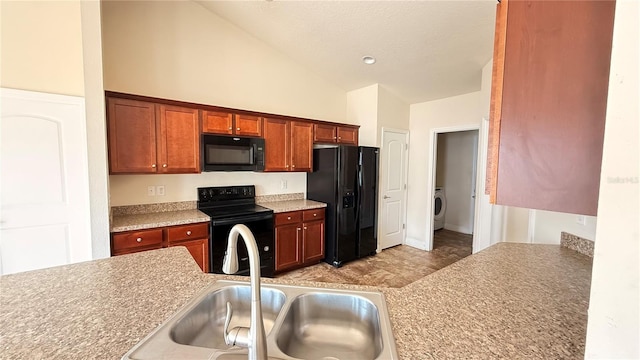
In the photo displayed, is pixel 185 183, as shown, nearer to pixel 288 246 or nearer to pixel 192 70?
pixel 192 70

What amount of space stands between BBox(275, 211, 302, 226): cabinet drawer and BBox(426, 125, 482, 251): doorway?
3234 millimetres

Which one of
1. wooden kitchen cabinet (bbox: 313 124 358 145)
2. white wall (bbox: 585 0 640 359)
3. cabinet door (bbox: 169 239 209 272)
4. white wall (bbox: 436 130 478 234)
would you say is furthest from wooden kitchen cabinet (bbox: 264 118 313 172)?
white wall (bbox: 436 130 478 234)

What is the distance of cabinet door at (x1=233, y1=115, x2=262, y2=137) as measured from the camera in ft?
9.77

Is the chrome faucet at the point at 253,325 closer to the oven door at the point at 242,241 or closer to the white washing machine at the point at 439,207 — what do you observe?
the oven door at the point at 242,241

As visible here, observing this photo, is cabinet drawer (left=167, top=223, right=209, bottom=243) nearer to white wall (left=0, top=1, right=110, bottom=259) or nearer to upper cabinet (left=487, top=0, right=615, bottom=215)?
white wall (left=0, top=1, right=110, bottom=259)

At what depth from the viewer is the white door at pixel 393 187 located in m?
4.13

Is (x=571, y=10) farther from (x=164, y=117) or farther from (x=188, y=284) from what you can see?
(x=164, y=117)

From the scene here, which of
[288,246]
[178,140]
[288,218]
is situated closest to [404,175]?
[288,218]

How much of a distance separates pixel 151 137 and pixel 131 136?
155 millimetres

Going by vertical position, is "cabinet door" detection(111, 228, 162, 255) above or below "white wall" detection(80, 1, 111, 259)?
below

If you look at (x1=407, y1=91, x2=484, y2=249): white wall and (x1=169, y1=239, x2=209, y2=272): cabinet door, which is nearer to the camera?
(x1=169, y1=239, x2=209, y2=272): cabinet door

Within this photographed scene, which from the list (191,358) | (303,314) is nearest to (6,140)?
(191,358)

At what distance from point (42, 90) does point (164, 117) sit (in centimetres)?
82

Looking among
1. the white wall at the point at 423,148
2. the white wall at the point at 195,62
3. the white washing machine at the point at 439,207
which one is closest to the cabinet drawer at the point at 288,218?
the white wall at the point at 195,62
